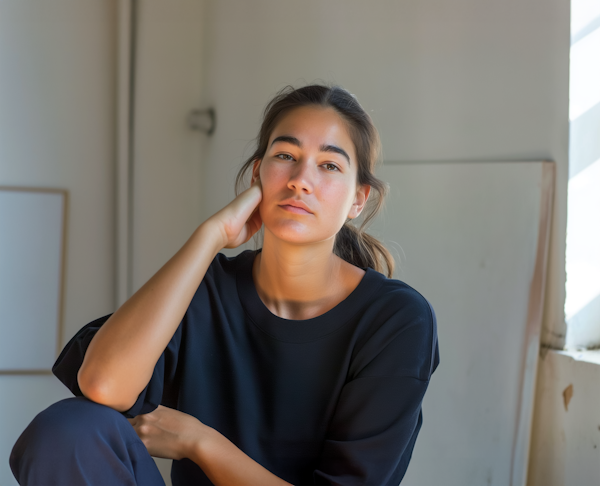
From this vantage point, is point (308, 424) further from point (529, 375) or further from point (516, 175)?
point (516, 175)

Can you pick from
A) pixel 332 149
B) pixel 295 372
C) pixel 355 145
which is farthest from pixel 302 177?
pixel 295 372

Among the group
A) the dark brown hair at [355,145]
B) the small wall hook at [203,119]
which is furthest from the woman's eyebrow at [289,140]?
the small wall hook at [203,119]

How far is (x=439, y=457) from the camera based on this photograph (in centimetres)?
170

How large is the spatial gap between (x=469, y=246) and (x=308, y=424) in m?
0.76

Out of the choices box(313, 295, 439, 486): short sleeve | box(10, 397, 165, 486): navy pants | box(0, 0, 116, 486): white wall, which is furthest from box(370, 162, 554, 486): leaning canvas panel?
box(0, 0, 116, 486): white wall

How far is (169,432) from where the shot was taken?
1.20 m

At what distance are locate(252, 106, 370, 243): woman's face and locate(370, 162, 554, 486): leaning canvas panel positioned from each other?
1.44 feet

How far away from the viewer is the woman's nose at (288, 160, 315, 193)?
1.30 m

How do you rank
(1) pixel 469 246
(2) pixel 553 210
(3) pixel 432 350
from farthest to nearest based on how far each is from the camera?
(1) pixel 469 246, (2) pixel 553 210, (3) pixel 432 350

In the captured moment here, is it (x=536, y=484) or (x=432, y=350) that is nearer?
(x=432, y=350)

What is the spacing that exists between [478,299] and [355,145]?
624 mm

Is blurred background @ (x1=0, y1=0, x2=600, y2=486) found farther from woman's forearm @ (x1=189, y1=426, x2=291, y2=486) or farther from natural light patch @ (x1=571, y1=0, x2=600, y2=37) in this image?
woman's forearm @ (x1=189, y1=426, x2=291, y2=486)

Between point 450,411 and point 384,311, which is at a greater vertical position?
point 384,311

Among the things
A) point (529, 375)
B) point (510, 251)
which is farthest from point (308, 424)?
point (510, 251)
